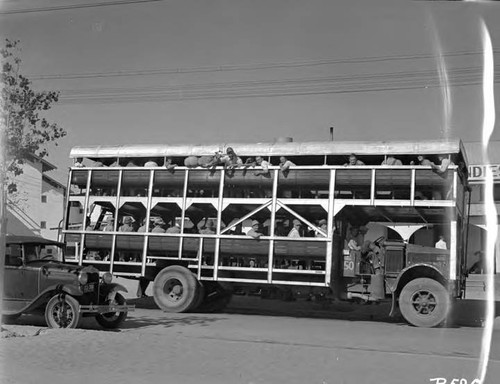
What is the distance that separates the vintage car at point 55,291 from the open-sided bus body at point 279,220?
268 centimetres

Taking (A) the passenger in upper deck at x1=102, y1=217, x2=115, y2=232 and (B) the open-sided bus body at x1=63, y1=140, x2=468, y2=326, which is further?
(A) the passenger in upper deck at x1=102, y1=217, x2=115, y2=232

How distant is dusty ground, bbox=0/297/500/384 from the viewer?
6.32m

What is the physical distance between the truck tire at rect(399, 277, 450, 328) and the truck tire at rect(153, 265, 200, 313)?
4.19m

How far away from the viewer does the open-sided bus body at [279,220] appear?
11.2 meters

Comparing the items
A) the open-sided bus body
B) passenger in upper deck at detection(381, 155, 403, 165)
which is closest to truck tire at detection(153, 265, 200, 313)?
the open-sided bus body

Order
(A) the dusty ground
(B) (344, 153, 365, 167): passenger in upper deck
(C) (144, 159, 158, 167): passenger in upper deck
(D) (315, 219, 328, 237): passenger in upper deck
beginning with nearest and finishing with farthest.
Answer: (A) the dusty ground, (B) (344, 153, 365, 167): passenger in upper deck, (D) (315, 219, 328, 237): passenger in upper deck, (C) (144, 159, 158, 167): passenger in upper deck

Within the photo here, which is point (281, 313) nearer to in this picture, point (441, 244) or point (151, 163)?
point (441, 244)

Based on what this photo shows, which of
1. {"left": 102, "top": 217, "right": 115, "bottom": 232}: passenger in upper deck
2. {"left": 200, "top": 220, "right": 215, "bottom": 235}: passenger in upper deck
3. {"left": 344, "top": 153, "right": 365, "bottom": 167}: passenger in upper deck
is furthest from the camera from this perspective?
{"left": 102, "top": 217, "right": 115, "bottom": 232}: passenger in upper deck

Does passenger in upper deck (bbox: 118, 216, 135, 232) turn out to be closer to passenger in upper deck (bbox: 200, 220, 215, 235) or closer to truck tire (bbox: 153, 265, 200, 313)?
truck tire (bbox: 153, 265, 200, 313)

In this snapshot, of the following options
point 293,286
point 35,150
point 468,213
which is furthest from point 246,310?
point 35,150

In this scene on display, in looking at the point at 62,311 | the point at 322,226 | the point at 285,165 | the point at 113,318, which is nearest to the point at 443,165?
the point at 322,226

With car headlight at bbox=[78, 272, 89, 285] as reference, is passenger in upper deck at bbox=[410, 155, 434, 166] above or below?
above

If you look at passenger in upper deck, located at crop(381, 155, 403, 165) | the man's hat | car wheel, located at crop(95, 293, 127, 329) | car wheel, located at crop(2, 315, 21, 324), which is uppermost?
passenger in upper deck, located at crop(381, 155, 403, 165)

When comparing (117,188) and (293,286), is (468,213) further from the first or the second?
(117,188)
